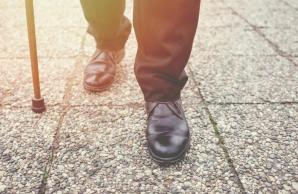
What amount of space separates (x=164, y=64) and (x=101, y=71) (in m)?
0.63

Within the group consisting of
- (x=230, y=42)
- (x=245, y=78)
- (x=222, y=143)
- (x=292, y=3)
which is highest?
(x=222, y=143)

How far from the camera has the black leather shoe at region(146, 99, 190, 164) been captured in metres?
1.48

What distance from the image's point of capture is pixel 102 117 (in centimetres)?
182

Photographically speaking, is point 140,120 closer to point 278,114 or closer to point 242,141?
point 242,141

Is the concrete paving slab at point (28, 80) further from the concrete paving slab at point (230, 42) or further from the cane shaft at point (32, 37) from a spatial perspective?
the concrete paving slab at point (230, 42)

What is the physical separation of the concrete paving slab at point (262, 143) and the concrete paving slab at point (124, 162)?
0.07 meters

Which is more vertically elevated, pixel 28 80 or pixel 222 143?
pixel 222 143

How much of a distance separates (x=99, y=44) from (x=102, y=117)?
0.55 metres

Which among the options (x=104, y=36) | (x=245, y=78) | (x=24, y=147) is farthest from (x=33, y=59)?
(x=245, y=78)

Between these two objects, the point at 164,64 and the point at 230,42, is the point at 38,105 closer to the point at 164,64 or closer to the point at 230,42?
the point at 164,64

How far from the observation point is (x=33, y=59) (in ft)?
5.66

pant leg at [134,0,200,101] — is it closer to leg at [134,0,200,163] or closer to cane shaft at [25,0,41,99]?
leg at [134,0,200,163]

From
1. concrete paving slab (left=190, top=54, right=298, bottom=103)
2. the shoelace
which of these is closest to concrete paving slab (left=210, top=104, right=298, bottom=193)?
concrete paving slab (left=190, top=54, right=298, bottom=103)

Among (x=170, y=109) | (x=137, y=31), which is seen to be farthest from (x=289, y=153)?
(x=137, y=31)
